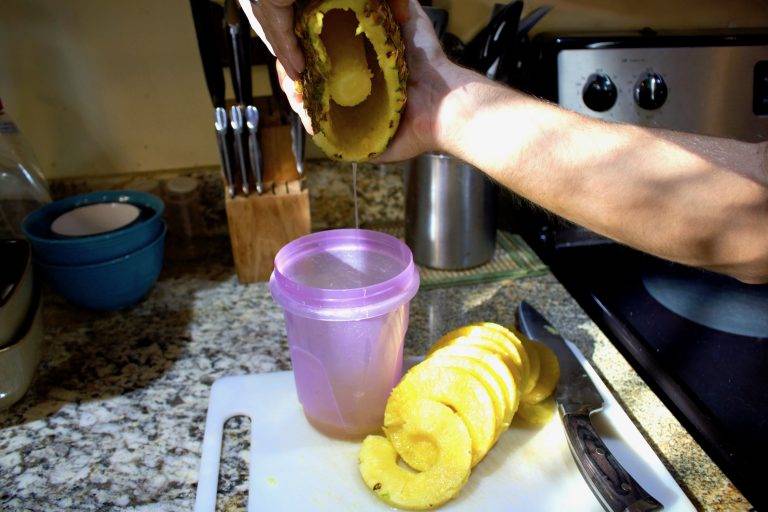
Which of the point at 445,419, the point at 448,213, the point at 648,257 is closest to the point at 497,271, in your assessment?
the point at 448,213

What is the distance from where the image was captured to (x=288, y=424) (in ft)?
2.44

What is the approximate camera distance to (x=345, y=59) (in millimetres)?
605

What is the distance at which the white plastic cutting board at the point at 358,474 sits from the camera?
64 centimetres

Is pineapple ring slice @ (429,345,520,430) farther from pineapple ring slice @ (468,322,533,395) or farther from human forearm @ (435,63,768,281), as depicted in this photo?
human forearm @ (435,63,768,281)

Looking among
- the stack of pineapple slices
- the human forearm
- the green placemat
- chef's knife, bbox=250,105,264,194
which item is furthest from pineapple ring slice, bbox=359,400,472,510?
chef's knife, bbox=250,105,264,194

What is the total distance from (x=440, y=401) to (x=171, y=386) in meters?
0.41

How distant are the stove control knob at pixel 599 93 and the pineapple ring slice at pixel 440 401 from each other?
0.64 metres

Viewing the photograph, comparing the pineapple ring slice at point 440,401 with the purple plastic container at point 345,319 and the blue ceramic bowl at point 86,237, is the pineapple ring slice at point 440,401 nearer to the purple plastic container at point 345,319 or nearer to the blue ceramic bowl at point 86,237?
the purple plastic container at point 345,319

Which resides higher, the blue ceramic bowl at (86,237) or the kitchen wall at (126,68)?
the kitchen wall at (126,68)

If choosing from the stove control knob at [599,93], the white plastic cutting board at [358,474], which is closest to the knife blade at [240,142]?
the white plastic cutting board at [358,474]

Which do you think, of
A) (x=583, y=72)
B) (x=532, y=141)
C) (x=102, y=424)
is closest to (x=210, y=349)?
(x=102, y=424)

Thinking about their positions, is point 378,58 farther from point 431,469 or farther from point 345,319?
point 431,469

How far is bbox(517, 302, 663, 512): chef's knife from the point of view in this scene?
2.01ft

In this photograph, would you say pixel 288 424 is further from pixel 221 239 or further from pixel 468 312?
pixel 221 239
